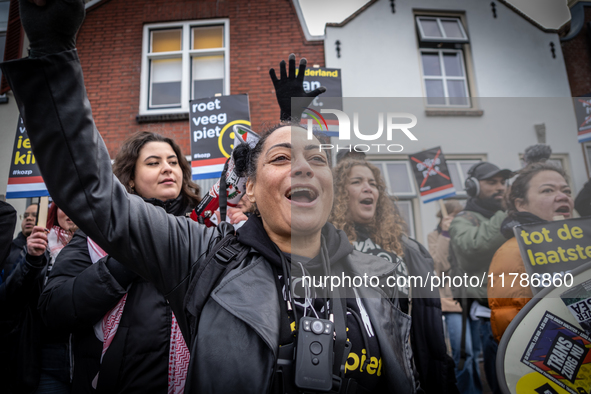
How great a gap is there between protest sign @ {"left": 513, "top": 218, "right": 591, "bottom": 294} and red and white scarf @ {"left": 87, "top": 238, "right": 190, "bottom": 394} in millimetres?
1682

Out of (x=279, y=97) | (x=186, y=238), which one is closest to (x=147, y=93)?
(x=279, y=97)

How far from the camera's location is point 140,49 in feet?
22.3

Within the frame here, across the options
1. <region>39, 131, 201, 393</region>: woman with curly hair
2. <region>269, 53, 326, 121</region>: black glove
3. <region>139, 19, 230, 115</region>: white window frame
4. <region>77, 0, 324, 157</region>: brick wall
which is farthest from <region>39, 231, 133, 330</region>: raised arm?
<region>139, 19, 230, 115</region>: white window frame

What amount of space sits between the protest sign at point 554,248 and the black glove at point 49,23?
2078 mm

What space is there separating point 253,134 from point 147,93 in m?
5.73

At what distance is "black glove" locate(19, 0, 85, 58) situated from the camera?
917mm

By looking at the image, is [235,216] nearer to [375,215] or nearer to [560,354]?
[375,215]

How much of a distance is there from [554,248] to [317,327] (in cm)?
138

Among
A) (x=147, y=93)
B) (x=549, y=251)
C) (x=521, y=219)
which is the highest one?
(x=147, y=93)

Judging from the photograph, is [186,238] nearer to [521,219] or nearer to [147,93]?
[521,219]

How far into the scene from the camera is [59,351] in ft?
→ 6.75

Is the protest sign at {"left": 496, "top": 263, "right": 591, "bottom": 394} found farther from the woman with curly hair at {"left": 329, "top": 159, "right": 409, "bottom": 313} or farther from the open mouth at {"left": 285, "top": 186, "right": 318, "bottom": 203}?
the open mouth at {"left": 285, "top": 186, "right": 318, "bottom": 203}

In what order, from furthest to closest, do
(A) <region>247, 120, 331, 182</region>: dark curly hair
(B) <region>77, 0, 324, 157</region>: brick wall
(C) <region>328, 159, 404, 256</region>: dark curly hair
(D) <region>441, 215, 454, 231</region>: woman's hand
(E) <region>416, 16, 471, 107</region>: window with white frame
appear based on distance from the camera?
(B) <region>77, 0, 324, 157</region>: brick wall < (E) <region>416, 16, 471, 107</region>: window with white frame < (D) <region>441, 215, 454, 231</region>: woman's hand < (C) <region>328, 159, 404, 256</region>: dark curly hair < (A) <region>247, 120, 331, 182</region>: dark curly hair

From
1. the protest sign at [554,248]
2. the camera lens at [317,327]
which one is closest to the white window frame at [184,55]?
the protest sign at [554,248]
